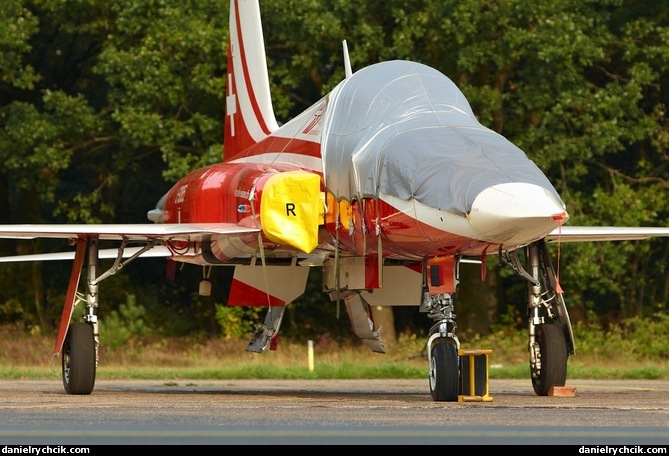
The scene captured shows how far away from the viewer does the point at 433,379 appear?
13.1 m

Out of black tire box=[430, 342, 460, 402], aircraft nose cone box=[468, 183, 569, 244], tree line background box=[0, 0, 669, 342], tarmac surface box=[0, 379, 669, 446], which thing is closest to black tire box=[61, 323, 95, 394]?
tarmac surface box=[0, 379, 669, 446]

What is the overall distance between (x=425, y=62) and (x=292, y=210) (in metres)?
15.1

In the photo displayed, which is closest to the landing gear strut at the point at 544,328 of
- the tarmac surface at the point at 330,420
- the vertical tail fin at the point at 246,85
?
the tarmac surface at the point at 330,420

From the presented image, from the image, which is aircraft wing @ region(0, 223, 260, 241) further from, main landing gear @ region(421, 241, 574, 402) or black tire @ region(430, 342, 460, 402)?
black tire @ region(430, 342, 460, 402)

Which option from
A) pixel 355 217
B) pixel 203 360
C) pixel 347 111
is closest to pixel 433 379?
pixel 355 217

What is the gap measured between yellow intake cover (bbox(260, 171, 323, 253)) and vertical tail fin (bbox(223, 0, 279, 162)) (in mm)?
4774

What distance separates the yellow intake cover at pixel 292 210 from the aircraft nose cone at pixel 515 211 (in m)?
2.69

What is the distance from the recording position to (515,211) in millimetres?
11680

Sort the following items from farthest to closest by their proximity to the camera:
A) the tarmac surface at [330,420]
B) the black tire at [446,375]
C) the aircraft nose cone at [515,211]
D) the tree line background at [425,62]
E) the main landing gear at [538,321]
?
the tree line background at [425,62] < the main landing gear at [538,321] < the black tire at [446,375] < the aircraft nose cone at [515,211] < the tarmac surface at [330,420]

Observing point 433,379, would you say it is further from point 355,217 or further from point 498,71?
point 498,71

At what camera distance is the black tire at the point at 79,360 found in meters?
15.6

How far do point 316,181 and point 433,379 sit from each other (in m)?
2.56

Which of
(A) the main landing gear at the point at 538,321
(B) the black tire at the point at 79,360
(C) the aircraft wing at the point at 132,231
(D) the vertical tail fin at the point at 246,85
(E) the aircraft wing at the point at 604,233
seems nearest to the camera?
(A) the main landing gear at the point at 538,321

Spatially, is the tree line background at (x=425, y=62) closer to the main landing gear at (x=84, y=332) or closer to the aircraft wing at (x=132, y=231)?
the main landing gear at (x=84, y=332)
